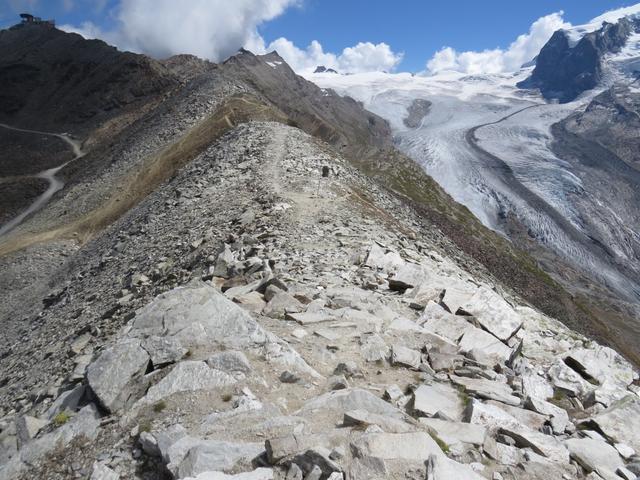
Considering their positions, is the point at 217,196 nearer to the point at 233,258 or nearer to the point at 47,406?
the point at 233,258

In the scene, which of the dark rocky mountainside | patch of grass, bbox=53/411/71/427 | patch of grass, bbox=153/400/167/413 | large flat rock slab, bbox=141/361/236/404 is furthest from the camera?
the dark rocky mountainside

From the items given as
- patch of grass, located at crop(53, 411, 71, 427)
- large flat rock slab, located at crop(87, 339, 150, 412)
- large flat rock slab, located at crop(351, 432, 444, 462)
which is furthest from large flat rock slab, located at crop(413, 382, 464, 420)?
patch of grass, located at crop(53, 411, 71, 427)

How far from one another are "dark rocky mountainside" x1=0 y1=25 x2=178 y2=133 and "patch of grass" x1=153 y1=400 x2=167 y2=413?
104652mm

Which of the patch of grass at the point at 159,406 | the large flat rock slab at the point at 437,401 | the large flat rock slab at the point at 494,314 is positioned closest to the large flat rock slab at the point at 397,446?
the large flat rock slab at the point at 437,401

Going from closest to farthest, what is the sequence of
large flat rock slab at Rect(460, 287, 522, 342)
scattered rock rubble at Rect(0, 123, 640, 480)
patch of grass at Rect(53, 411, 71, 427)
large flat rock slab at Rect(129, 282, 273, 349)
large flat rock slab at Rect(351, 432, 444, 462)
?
large flat rock slab at Rect(351, 432, 444, 462) < scattered rock rubble at Rect(0, 123, 640, 480) < patch of grass at Rect(53, 411, 71, 427) < large flat rock slab at Rect(129, 282, 273, 349) < large flat rock slab at Rect(460, 287, 522, 342)

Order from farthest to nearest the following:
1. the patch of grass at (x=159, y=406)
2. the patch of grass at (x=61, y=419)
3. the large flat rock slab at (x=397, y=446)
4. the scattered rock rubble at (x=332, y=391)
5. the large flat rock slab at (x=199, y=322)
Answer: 1. the large flat rock slab at (x=199, y=322)
2. the patch of grass at (x=61, y=419)
3. the patch of grass at (x=159, y=406)
4. the scattered rock rubble at (x=332, y=391)
5. the large flat rock slab at (x=397, y=446)

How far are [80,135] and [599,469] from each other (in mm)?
113132

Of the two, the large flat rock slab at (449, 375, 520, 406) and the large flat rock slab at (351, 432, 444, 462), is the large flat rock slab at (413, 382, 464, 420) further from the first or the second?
the large flat rock slab at (351, 432, 444, 462)

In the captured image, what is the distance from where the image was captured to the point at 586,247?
146 metres

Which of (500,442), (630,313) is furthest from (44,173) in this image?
(630,313)

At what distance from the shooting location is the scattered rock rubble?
6684 millimetres

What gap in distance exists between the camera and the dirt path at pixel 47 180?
6179 cm

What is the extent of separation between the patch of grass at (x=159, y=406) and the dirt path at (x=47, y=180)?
57683 mm

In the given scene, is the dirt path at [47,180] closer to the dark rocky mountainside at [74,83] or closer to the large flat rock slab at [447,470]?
the dark rocky mountainside at [74,83]
